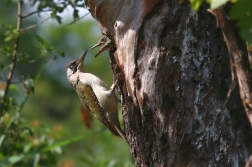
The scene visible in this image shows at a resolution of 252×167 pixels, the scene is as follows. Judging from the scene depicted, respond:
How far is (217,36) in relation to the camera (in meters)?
3.38

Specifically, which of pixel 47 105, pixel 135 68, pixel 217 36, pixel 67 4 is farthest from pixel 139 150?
pixel 47 105

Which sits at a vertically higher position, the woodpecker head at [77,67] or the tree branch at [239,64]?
the woodpecker head at [77,67]

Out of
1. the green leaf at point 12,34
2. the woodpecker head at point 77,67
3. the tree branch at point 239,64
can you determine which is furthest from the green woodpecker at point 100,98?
the tree branch at point 239,64

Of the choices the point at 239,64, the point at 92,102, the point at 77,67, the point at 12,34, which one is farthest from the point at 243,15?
the point at 77,67

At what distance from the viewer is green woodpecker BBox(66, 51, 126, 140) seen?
5.12 m

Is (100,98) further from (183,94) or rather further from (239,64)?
(239,64)

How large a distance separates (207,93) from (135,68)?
0.63 meters

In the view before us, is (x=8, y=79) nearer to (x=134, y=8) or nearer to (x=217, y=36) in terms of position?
(x=134, y=8)

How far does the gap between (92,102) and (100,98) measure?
0.20 m

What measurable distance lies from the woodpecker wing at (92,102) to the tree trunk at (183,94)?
158 centimetres

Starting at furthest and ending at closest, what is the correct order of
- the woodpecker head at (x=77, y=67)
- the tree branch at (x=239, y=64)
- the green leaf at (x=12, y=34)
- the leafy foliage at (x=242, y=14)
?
the woodpecker head at (x=77, y=67) < the green leaf at (x=12, y=34) < the tree branch at (x=239, y=64) < the leafy foliage at (x=242, y=14)

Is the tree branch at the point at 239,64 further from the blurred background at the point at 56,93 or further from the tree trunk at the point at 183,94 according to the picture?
the blurred background at the point at 56,93

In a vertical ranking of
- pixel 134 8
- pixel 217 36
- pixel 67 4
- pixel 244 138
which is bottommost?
pixel 244 138

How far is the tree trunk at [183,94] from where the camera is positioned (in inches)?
130
